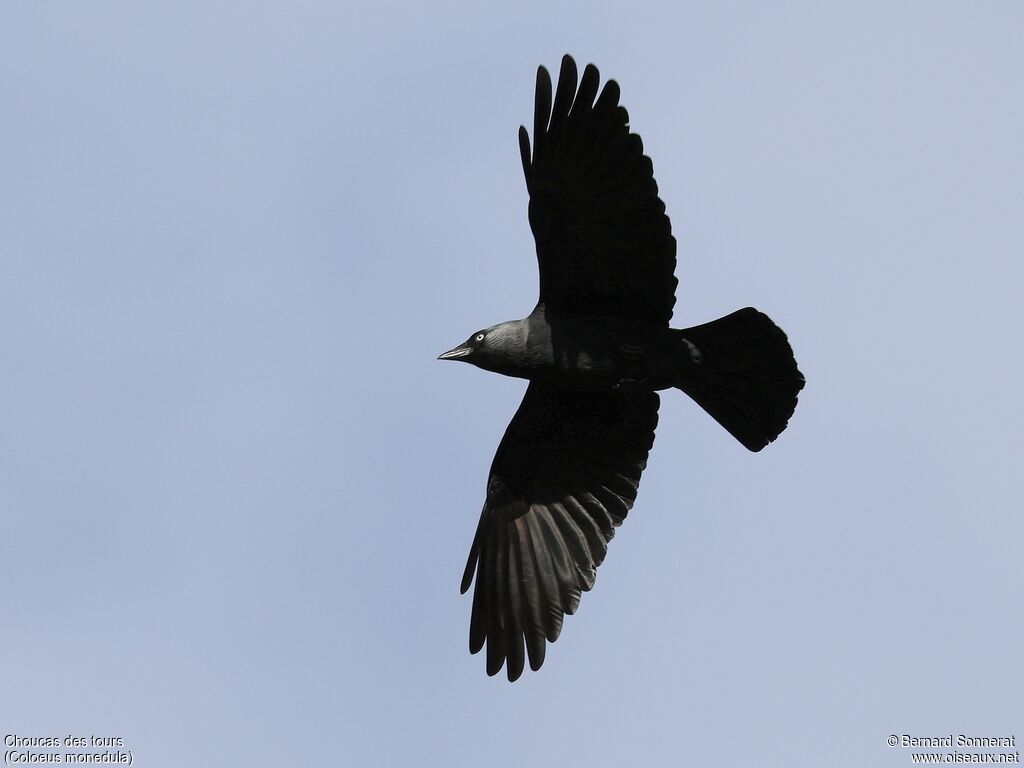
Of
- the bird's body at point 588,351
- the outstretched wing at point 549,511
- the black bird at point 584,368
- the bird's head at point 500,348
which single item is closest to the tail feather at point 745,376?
the black bird at point 584,368

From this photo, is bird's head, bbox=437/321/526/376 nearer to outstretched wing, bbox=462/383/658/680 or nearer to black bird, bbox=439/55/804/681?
black bird, bbox=439/55/804/681

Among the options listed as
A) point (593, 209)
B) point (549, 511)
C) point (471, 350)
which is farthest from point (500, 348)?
point (549, 511)

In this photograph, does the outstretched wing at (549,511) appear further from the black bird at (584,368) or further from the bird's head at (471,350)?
the bird's head at (471,350)

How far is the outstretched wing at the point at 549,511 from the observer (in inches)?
421

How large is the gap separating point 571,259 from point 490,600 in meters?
2.56

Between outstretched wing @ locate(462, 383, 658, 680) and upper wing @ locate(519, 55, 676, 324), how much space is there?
89cm

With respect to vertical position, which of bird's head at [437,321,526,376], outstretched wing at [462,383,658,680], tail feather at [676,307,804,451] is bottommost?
outstretched wing at [462,383,658,680]

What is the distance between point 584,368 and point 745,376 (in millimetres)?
1085

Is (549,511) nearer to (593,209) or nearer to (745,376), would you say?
(745,376)

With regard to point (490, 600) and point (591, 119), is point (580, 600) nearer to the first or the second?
point (490, 600)

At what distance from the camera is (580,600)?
424 inches

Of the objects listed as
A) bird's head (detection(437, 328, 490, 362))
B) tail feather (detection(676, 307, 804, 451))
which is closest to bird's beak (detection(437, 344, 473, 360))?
bird's head (detection(437, 328, 490, 362))

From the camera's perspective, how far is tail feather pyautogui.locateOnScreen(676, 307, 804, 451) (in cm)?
997

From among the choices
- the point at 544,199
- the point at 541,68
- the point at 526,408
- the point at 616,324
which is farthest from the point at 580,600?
the point at 541,68
